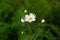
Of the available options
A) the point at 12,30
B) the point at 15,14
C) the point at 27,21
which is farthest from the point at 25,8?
the point at 27,21

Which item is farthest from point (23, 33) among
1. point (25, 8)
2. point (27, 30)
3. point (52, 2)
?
point (52, 2)

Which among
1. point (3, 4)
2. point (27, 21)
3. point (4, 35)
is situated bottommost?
point (4, 35)

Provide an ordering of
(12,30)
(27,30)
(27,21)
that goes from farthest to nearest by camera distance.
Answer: (12,30), (27,30), (27,21)

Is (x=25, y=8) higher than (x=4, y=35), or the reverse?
(x=25, y=8)

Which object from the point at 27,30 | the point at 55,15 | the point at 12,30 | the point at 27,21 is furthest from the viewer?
the point at 55,15

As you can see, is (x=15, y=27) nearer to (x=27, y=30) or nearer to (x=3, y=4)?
(x=27, y=30)

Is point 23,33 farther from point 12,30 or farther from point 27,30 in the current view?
point 12,30

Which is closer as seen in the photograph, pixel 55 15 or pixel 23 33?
pixel 23 33
